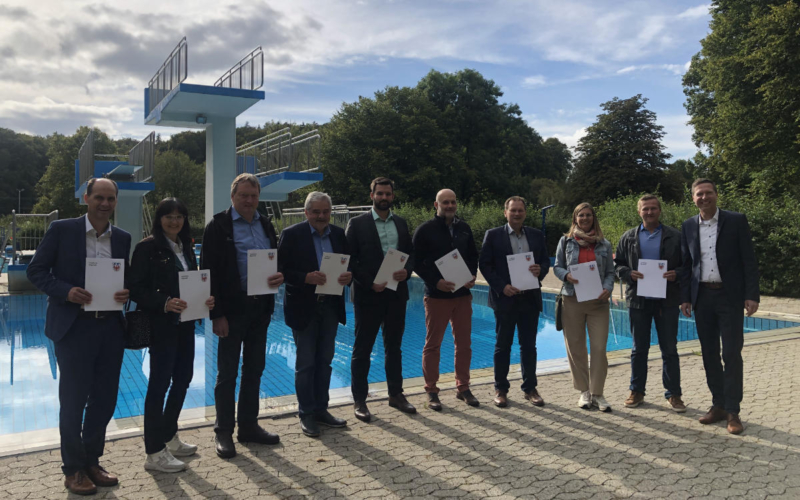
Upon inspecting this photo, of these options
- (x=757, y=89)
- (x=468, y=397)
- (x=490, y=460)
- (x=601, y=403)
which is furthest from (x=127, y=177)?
(x=757, y=89)

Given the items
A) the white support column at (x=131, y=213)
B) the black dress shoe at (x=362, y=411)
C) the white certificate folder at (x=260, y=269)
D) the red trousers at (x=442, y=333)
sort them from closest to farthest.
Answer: the white certificate folder at (x=260, y=269) < the black dress shoe at (x=362, y=411) < the red trousers at (x=442, y=333) < the white support column at (x=131, y=213)

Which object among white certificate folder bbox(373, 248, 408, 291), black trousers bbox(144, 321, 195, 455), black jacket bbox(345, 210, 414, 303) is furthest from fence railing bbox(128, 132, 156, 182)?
black trousers bbox(144, 321, 195, 455)

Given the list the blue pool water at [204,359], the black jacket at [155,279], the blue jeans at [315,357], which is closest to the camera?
the black jacket at [155,279]

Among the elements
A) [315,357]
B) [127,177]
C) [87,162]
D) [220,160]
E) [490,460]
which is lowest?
[490,460]

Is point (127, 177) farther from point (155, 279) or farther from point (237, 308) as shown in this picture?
point (155, 279)

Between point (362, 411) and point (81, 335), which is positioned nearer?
point (81, 335)

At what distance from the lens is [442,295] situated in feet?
18.1

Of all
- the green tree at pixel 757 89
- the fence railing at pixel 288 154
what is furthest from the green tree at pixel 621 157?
the fence railing at pixel 288 154

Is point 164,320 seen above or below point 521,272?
below

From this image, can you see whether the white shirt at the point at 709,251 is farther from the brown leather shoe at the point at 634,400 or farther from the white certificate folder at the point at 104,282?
A: the white certificate folder at the point at 104,282

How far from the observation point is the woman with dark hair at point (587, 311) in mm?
5363

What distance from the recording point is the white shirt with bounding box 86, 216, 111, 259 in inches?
145

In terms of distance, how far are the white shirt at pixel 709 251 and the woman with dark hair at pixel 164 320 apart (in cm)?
403

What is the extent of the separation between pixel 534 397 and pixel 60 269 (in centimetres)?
412
